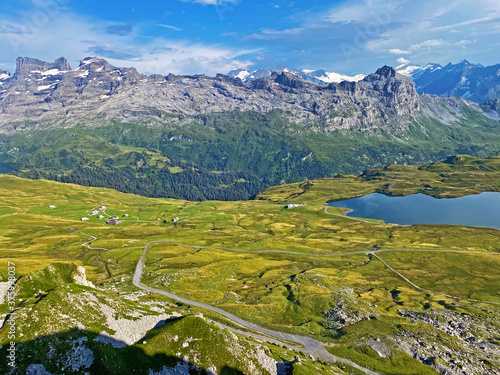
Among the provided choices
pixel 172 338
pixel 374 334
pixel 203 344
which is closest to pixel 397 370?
pixel 374 334

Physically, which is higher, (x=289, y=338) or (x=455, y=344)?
(x=289, y=338)

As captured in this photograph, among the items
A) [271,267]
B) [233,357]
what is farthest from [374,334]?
[271,267]

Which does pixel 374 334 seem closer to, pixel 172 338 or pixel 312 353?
pixel 312 353

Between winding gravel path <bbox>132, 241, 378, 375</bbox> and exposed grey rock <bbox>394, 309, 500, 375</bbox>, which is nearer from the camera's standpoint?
exposed grey rock <bbox>394, 309, 500, 375</bbox>

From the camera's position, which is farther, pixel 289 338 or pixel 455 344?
pixel 289 338

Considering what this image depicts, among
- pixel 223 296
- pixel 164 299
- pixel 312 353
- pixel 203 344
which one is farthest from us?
pixel 223 296

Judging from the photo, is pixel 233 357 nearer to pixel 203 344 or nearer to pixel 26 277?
pixel 203 344

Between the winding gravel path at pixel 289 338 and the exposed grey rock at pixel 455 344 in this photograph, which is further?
the winding gravel path at pixel 289 338

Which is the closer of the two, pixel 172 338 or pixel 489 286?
pixel 172 338

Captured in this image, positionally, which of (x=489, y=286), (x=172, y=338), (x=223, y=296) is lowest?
(x=489, y=286)

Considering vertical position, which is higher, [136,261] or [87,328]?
[87,328]

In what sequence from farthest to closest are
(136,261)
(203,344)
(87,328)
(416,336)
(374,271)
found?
1. (136,261)
2. (374,271)
3. (416,336)
4. (203,344)
5. (87,328)
